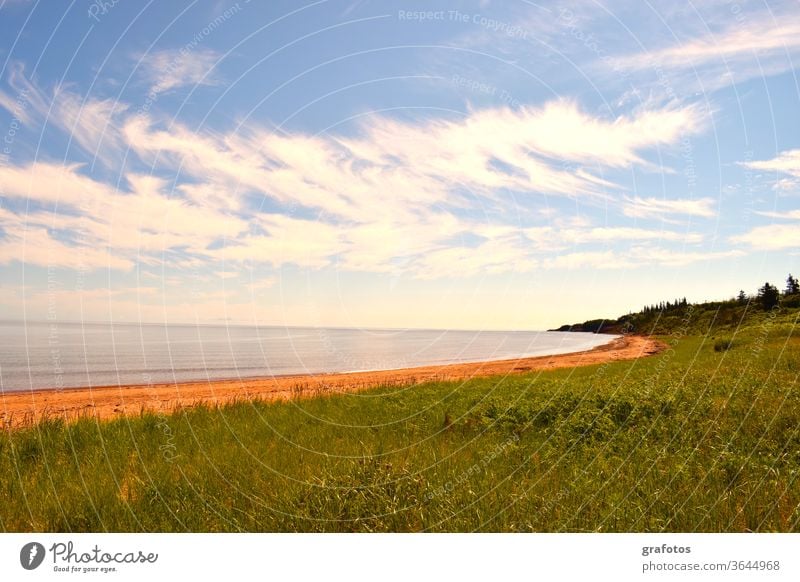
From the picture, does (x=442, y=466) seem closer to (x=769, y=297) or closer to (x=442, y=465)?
(x=442, y=465)

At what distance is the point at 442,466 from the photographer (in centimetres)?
780

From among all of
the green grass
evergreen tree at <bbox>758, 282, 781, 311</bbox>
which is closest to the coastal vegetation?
the green grass

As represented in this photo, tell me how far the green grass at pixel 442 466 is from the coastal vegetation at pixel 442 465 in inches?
1.3

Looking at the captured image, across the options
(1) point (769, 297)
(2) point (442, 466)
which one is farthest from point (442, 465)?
(1) point (769, 297)

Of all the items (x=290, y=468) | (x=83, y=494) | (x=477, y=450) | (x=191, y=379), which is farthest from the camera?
(x=191, y=379)

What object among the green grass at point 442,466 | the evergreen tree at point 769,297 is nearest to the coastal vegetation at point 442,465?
the green grass at point 442,466

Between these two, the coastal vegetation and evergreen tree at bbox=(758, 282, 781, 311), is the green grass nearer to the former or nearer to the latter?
the coastal vegetation

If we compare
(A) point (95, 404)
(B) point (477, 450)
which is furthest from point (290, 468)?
(A) point (95, 404)

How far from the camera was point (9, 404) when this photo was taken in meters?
28.8

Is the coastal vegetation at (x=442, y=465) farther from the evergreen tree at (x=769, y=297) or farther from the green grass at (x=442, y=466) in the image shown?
the evergreen tree at (x=769, y=297)

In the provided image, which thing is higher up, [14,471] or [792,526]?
[14,471]

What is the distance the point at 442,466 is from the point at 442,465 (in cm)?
5
